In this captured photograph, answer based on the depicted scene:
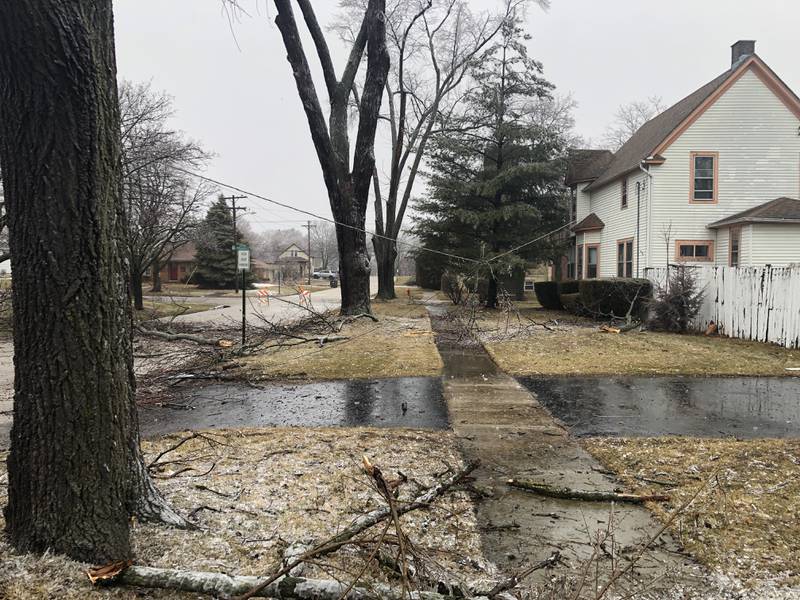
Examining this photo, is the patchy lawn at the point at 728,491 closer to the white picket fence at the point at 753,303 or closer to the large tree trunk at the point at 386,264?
the white picket fence at the point at 753,303

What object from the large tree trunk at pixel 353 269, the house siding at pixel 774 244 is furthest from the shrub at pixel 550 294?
the large tree trunk at pixel 353 269

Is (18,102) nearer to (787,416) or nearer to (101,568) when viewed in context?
(101,568)

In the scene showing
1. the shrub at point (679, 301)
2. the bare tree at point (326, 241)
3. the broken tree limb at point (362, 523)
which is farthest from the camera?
the bare tree at point (326, 241)

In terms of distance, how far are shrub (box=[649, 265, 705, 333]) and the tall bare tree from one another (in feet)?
25.2

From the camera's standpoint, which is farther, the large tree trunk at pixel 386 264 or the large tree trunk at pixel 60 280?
the large tree trunk at pixel 386 264

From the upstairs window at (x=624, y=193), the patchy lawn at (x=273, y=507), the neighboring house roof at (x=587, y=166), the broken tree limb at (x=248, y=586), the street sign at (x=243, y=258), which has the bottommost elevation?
the patchy lawn at (x=273, y=507)

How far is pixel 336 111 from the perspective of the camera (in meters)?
14.5

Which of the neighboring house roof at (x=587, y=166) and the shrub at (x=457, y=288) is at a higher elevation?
the neighboring house roof at (x=587, y=166)

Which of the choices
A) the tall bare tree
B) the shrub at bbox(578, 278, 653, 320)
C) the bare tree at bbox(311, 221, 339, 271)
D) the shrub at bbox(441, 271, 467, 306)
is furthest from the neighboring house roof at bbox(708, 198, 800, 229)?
the bare tree at bbox(311, 221, 339, 271)

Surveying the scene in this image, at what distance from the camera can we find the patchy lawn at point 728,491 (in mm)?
2836

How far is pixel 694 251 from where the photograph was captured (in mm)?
17344

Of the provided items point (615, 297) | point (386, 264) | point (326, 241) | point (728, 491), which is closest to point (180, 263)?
point (386, 264)

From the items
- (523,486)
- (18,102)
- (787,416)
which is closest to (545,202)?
(787,416)

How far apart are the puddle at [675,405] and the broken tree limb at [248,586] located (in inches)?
142
